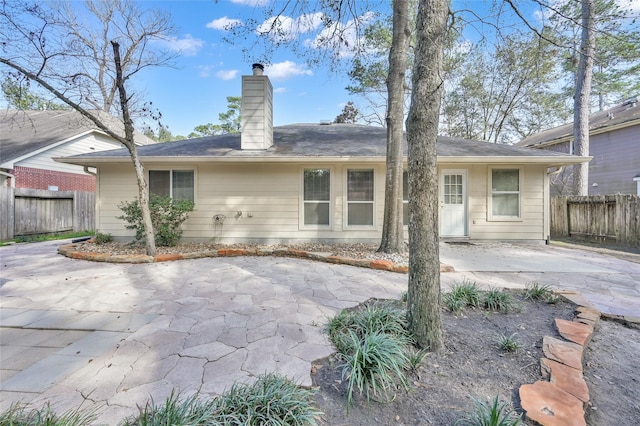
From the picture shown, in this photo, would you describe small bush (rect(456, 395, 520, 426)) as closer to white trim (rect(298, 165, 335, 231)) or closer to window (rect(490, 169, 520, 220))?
white trim (rect(298, 165, 335, 231))

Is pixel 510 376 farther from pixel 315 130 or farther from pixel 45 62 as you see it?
pixel 315 130

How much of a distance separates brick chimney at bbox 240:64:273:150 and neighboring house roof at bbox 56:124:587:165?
308 mm

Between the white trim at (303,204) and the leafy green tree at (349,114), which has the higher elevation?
the leafy green tree at (349,114)

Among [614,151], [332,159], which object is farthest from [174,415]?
[614,151]

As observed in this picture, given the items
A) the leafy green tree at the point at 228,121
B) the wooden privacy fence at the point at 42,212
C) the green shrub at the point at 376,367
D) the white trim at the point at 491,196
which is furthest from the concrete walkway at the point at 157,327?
the leafy green tree at the point at 228,121

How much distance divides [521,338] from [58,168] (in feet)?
54.7

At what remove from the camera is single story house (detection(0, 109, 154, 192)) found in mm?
10930

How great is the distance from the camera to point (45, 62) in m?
5.09

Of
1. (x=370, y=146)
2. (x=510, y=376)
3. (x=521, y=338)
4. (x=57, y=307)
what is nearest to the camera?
(x=510, y=376)

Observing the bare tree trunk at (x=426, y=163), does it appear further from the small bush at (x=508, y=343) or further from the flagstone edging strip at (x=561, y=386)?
the flagstone edging strip at (x=561, y=386)

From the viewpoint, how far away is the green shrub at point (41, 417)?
1.33 meters

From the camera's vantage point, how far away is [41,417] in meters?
1.44

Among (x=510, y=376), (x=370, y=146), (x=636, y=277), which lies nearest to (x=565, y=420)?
(x=510, y=376)

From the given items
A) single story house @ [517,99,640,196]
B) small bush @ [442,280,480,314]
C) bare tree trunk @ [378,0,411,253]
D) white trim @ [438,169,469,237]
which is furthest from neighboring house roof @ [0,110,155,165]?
single story house @ [517,99,640,196]
